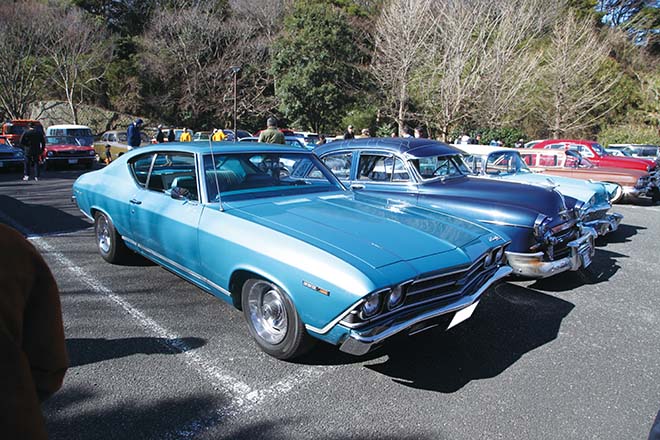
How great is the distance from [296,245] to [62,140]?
664 inches

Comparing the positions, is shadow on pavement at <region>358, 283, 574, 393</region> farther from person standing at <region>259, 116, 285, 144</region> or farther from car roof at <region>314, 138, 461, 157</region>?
person standing at <region>259, 116, 285, 144</region>

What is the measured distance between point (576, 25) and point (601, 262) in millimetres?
25492

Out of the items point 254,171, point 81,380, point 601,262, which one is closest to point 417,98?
point 601,262

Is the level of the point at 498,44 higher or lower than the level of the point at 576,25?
lower

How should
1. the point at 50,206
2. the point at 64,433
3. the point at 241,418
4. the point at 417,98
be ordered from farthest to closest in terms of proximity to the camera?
the point at 417,98 < the point at 50,206 < the point at 241,418 < the point at 64,433

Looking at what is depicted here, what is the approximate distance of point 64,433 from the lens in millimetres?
2447

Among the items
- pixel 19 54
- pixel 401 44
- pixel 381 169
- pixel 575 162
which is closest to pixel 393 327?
pixel 381 169

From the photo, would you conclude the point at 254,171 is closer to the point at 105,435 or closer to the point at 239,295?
the point at 239,295

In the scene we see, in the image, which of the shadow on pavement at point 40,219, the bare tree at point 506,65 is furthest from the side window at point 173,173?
the bare tree at point 506,65

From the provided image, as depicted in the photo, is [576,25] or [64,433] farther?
[576,25]

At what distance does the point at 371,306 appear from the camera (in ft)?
8.88

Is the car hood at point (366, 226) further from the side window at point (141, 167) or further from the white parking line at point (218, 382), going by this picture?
the side window at point (141, 167)

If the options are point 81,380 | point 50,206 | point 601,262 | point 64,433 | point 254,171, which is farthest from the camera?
point 50,206

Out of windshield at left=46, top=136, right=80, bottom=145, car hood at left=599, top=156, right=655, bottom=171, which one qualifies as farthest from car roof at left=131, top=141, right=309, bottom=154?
windshield at left=46, top=136, right=80, bottom=145
